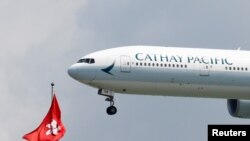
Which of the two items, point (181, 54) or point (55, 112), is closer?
point (55, 112)

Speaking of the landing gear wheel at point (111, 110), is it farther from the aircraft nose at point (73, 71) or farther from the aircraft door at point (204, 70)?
the aircraft door at point (204, 70)

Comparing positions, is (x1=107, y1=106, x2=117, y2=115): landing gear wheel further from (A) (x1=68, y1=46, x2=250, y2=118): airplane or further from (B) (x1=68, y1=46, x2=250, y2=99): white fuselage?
(B) (x1=68, y1=46, x2=250, y2=99): white fuselage

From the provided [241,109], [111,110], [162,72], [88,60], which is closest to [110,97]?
[111,110]

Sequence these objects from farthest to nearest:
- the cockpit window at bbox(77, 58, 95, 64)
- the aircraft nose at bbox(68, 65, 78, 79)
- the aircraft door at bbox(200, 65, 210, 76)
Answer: the aircraft door at bbox(200, 65, 210, 76) < the cockpit window at bbox(77, 58, 95, 64) < the aircraft nose at bbox(68, 65, 78, 79)

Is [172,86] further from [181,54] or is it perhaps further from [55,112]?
[55,112]

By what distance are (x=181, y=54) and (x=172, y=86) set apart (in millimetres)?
3169

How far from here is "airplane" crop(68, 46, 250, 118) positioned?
110 metres

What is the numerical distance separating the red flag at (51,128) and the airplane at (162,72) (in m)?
9.93

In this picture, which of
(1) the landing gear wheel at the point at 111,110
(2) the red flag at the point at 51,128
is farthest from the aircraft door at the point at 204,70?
(2) the red flag at the point at 51,128

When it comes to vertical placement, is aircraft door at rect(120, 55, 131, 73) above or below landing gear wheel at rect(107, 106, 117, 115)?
above

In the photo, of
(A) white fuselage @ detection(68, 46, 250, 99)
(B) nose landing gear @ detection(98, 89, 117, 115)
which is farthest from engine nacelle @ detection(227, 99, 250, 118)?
(B) nose landing gear @ detection(98, 89, 117, 115)

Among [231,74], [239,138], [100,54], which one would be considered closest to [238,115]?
[231,74]

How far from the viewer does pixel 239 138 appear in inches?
3346

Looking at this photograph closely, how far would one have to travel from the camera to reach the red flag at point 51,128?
9694 centimetres
